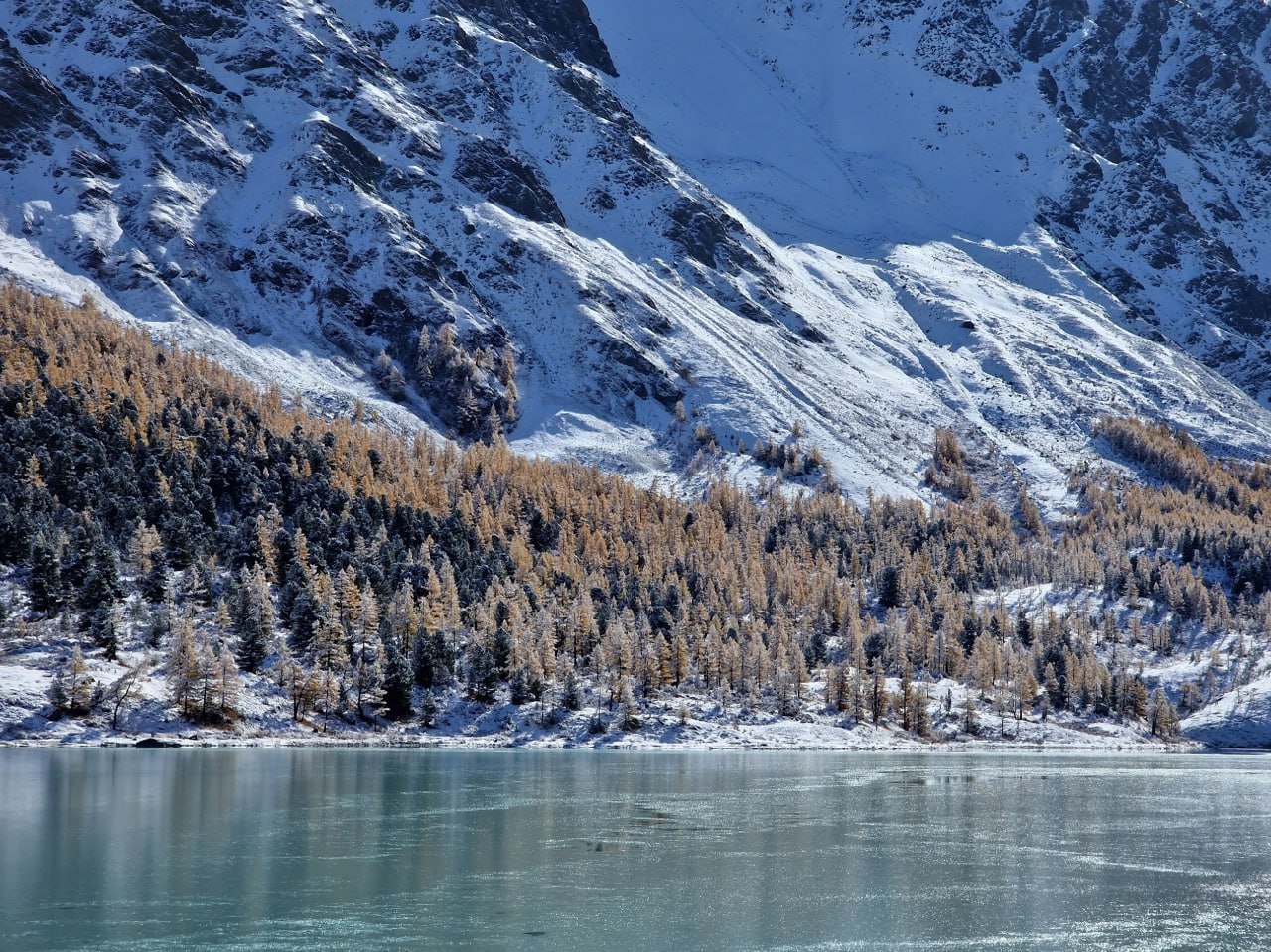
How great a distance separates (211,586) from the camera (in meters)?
170

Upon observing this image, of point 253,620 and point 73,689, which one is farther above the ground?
point 253,620

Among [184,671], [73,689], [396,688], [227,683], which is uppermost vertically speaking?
[184,671]

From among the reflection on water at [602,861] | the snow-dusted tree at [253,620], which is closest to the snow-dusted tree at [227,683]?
the snow-dusted tree at [253,620]

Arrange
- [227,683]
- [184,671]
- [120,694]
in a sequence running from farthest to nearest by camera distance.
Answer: [227,683]
[184,671]
[120,694]

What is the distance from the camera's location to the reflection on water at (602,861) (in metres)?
55.6

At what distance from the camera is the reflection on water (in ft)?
182

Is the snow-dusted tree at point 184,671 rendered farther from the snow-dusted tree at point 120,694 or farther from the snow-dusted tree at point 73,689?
the snow-dusted tree at point 73,689

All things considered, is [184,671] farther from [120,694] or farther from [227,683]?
[120,694]

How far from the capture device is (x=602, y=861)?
71.4 meters

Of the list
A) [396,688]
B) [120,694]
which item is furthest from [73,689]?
[396,688]

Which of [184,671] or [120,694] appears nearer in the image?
[120,694]

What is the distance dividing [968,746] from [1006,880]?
112m

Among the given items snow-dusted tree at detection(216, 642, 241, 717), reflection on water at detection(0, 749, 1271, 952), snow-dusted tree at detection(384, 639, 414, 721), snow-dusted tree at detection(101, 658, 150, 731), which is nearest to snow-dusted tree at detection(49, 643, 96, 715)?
snow-dusted tree at detection(101, 658, 150, 731)

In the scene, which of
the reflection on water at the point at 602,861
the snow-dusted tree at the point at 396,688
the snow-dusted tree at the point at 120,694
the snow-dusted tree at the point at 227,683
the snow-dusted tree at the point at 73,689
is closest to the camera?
the reflection on water at the point at 602,861
